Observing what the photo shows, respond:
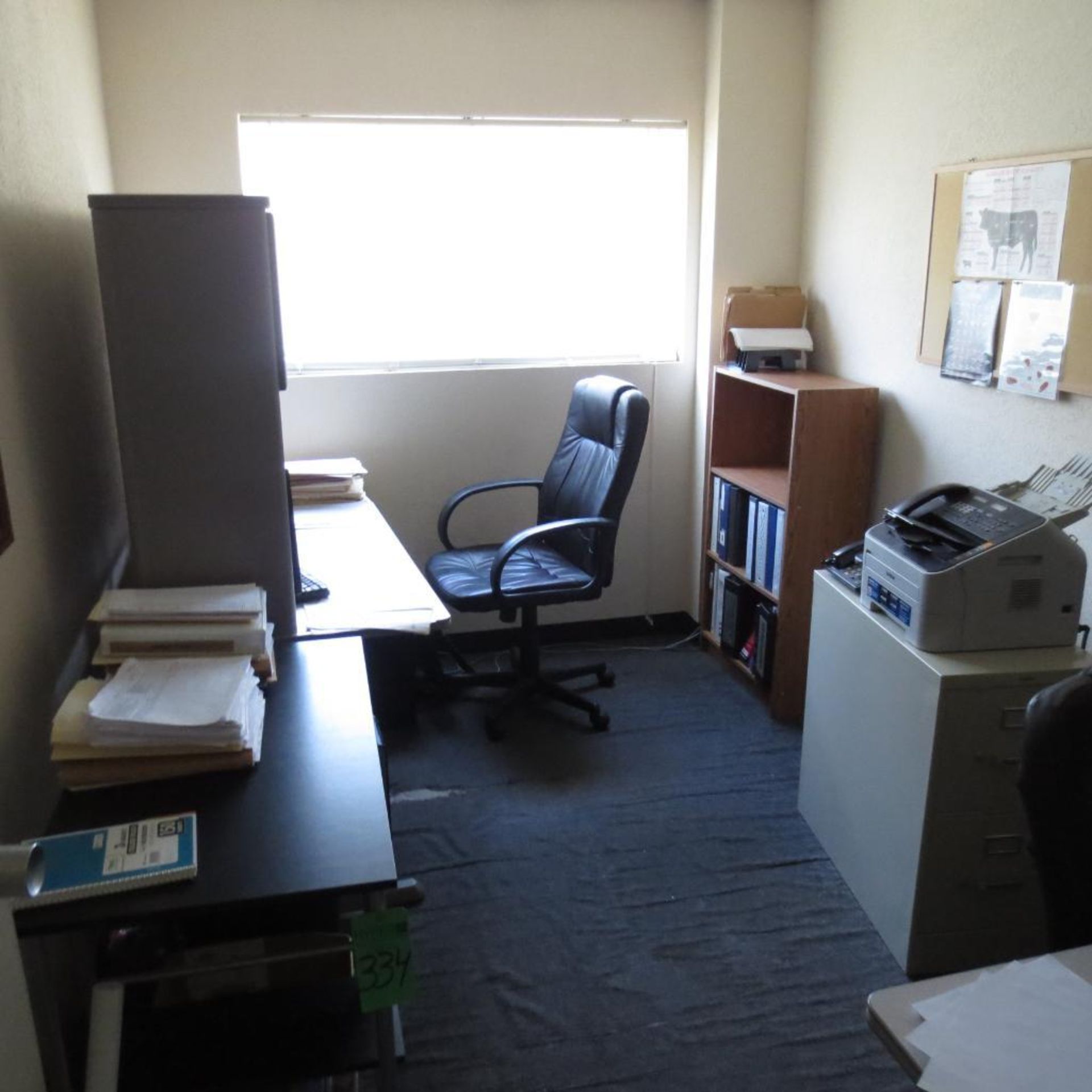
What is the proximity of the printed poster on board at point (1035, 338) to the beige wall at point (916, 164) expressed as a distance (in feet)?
0.17

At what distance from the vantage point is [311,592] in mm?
2322

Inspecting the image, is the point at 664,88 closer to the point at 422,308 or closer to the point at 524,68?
the point at 524,68

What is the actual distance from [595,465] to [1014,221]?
55.6 inches

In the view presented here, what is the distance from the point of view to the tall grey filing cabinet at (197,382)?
168 centimetres

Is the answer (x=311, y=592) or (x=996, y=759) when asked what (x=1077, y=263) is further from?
(x=311, y=592)

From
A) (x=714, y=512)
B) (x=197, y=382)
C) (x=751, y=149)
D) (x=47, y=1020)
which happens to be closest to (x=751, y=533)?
(x=714, y=512)

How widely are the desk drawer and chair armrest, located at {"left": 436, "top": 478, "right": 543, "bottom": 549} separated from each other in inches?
76.6

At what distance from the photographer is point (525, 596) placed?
303 centimetres

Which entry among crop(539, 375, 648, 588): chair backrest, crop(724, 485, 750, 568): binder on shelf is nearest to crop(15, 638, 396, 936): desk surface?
crop(539, 375, 648, 588): chair backrest

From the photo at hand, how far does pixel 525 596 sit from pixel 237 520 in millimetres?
1331

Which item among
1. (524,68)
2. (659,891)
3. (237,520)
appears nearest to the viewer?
(237,520)

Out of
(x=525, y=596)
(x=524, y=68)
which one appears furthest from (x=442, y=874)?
(x=524, y=68)

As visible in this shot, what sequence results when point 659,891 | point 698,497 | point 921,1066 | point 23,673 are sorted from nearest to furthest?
1. point 921,1066
2. point 23,673
3. point 659,891
4. point 698,497

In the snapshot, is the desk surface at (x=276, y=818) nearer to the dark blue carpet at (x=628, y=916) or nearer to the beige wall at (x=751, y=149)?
the dark blue carpet at (x=628, y=916)
